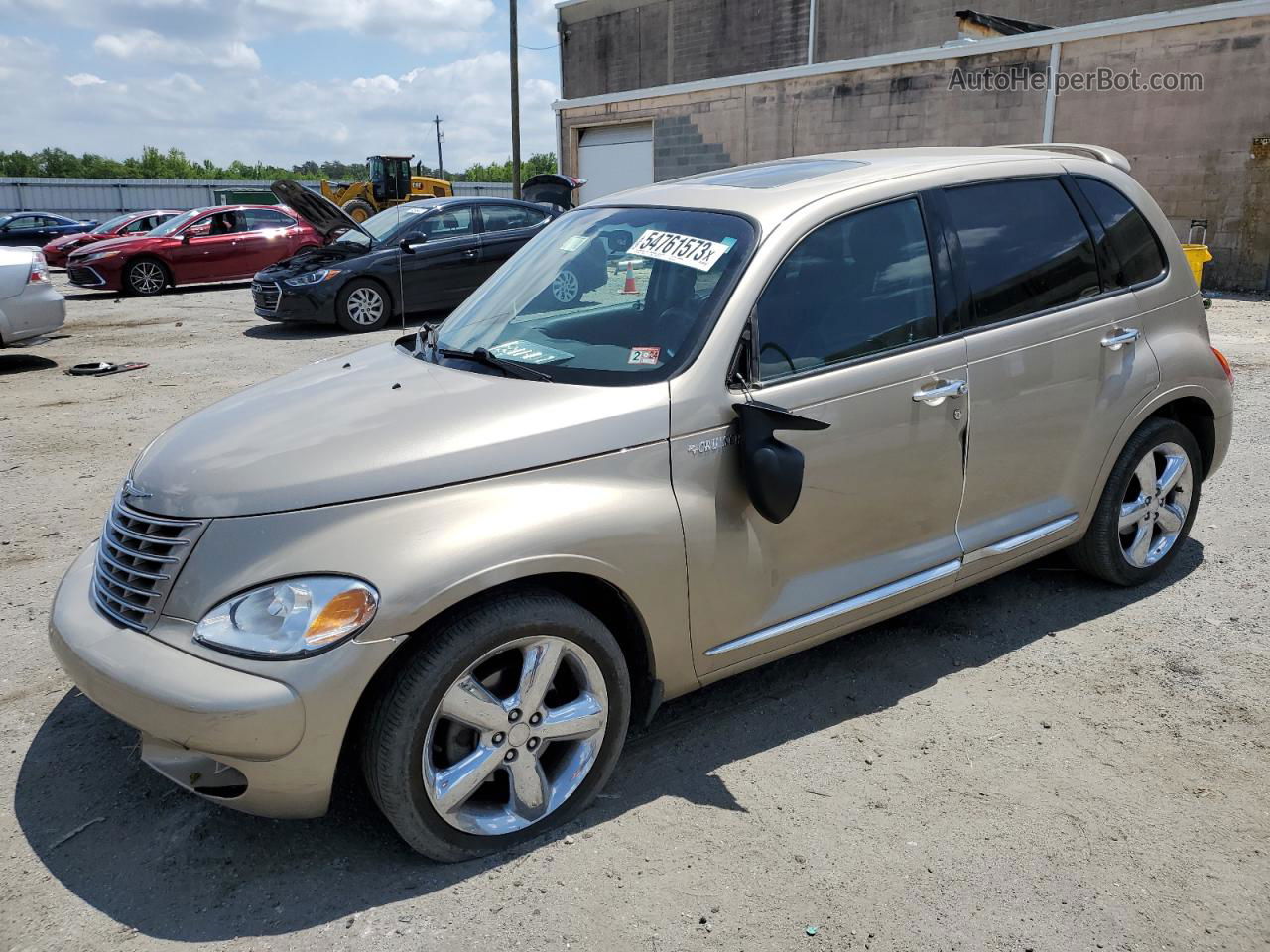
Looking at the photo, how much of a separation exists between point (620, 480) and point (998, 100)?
Answer: 1753 cm

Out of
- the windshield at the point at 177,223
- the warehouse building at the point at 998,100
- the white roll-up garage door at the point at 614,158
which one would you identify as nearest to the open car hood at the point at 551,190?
the windshield at the point at 177,223

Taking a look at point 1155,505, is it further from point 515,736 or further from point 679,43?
point 679,43

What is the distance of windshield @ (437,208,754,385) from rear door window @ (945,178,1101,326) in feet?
3.08

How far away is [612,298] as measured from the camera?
11.0 ft

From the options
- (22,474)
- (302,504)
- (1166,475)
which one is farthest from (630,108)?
(302,504)

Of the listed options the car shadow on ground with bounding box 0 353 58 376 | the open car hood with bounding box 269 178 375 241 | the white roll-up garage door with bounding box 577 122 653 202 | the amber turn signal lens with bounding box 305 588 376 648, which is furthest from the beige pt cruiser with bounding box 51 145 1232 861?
the white roll-up garage door with bounding box 577 122 653 202

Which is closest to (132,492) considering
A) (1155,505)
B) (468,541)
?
(468,541)

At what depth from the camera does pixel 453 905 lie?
2549 millimetres

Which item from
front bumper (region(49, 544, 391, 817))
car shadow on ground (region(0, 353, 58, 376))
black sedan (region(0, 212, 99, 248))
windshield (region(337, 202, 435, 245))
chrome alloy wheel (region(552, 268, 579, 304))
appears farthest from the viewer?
black sedan (region(0, 212, 99, 248))

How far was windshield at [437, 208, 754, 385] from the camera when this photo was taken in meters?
3.02

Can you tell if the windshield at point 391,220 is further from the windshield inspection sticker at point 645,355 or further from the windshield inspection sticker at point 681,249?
the windshield inspection sticker at point 645,355

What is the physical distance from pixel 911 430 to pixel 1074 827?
4.20ft

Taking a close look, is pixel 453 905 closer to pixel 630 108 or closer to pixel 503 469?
pixel 503 469

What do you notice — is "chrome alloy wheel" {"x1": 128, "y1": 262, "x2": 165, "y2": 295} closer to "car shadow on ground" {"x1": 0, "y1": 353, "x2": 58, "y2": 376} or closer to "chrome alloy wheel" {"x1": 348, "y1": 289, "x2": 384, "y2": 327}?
"car shadow on ground" {"x1": 0, "y1": 353, "x2": 58, "y2": 376}
